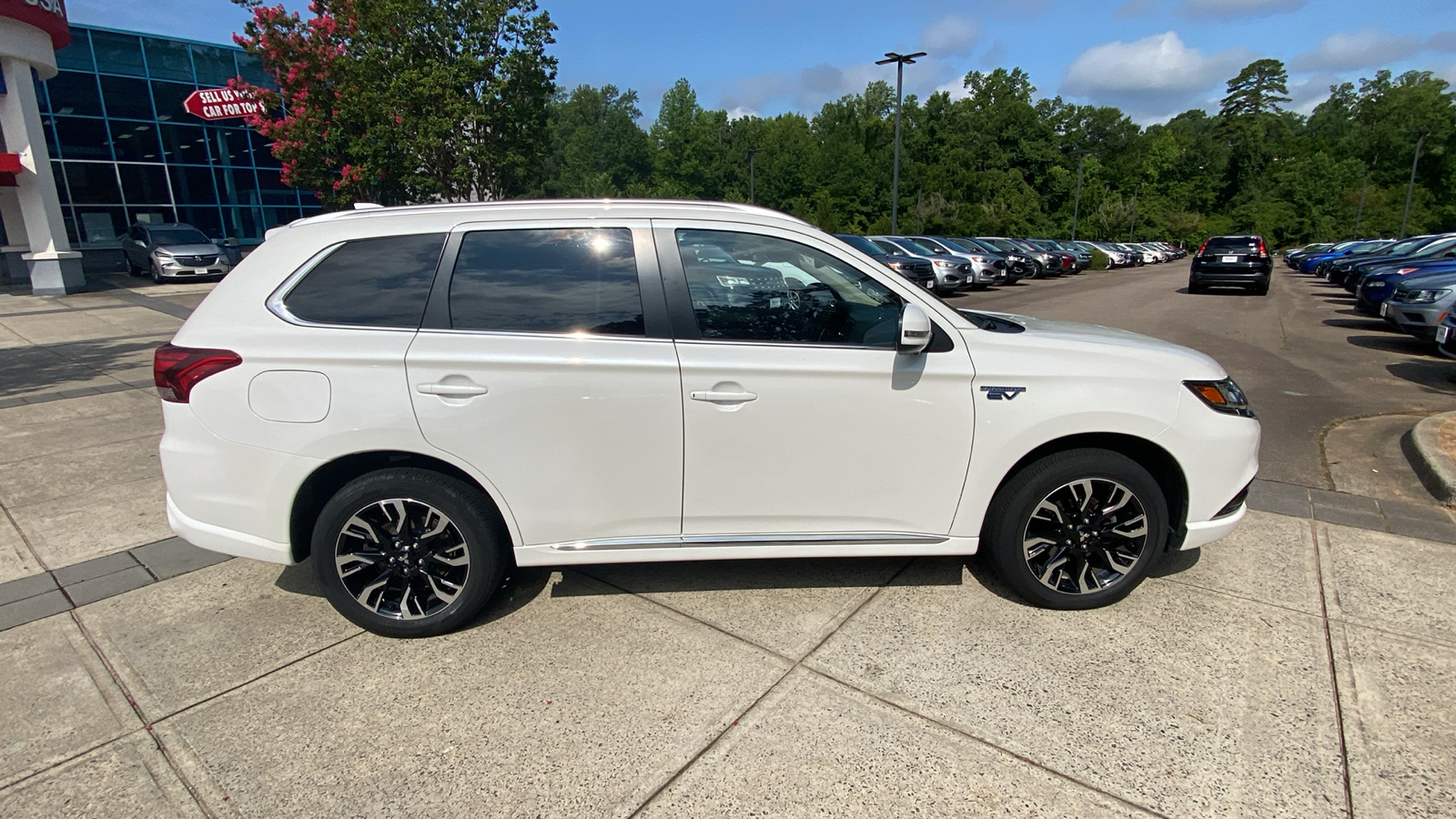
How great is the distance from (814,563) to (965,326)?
1.50 metres

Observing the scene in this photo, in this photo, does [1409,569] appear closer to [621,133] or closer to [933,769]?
[933,769]

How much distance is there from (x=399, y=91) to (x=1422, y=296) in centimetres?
2125

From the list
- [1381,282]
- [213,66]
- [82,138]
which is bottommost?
[1381,282]

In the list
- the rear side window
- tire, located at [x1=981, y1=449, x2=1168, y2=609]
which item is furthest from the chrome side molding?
the rear side window

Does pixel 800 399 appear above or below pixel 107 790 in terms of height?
above

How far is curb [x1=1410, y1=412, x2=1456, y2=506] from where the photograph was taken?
15.9ft

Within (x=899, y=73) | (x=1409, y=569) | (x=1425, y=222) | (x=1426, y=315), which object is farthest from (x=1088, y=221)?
(x=1409, y=569)

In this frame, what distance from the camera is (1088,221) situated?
7769 cm

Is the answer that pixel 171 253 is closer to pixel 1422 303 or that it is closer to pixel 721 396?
pixel 721 396

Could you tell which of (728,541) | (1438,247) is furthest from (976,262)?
(728,541)

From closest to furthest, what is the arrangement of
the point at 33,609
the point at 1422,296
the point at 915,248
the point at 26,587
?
the point at 33,609
the point at 26,587
the point at 1422,296
the point at 915,248

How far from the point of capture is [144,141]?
26344 mm

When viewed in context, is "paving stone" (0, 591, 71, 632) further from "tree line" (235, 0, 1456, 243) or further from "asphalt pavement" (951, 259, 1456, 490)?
"tree line" (235, 0, 1456, 243)

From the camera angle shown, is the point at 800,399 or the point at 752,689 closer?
the point at 752,689
